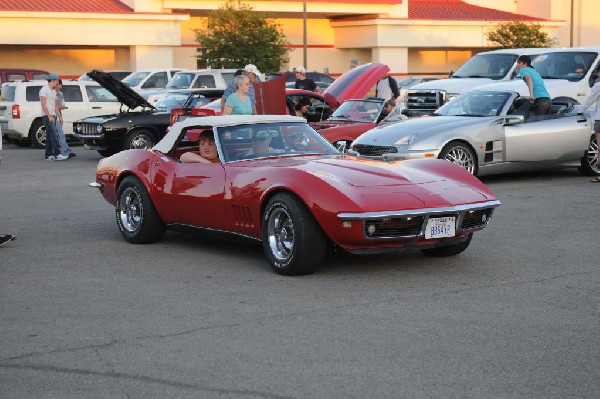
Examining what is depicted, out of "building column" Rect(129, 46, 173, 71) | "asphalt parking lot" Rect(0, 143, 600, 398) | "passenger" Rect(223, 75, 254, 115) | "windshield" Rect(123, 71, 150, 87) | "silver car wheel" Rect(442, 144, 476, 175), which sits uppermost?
"building column" Rect(129, 46, 173, 71)

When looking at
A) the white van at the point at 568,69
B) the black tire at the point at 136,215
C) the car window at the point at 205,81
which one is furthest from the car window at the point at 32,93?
the black tire at the point at 136,215

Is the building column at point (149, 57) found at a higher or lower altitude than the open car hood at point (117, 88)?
higher

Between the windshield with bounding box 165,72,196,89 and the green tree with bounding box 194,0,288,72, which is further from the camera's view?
the green tree with bounding box 194,0,288,72

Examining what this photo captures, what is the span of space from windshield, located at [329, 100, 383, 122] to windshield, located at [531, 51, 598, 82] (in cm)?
517

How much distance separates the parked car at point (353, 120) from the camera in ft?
57.6

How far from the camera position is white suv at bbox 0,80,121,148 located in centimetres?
2522

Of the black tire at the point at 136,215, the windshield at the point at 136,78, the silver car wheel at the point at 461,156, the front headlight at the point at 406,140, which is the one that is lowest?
the black tire at the point at 136,215

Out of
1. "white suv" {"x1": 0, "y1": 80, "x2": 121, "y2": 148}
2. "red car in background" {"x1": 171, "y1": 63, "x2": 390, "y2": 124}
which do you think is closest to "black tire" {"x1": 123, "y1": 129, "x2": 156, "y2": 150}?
"red car in background" {"x1": 171, "y1": 63, "x2": 390, "y2": 124}

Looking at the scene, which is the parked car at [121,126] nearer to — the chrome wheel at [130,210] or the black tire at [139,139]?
the black tire at [139,139]

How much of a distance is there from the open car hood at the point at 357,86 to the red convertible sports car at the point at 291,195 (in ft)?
33.0

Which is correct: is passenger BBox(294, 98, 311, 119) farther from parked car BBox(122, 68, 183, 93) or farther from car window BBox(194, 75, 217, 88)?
parked car BBox(122, 68, 183, 93)

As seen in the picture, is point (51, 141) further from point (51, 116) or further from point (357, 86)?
point (357, 86)

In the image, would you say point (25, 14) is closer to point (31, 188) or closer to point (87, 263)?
point (31, 188)

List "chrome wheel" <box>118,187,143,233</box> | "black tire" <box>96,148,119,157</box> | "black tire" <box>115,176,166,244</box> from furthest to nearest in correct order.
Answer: "black tire" <box>96,148,119,157</box> < "chrome wheel" <box>118,187,143,233</box> < "black tire" <box>115,176,166,244</box>
